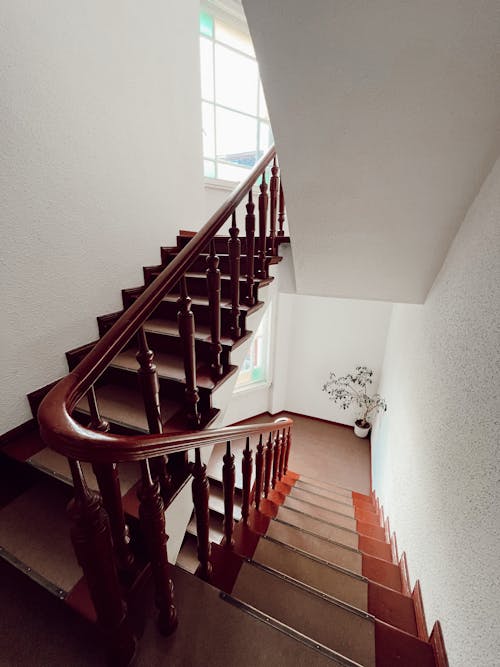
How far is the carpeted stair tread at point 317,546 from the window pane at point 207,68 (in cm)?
403

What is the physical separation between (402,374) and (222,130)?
10.7 ft

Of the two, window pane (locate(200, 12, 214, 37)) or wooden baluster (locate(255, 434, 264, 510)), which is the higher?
window pane (locate(200, 12, 214, 37))

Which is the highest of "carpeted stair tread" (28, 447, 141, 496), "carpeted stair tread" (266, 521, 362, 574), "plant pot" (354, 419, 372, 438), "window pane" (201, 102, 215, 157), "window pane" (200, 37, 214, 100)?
"window pane" (200, 37, 214, 100)

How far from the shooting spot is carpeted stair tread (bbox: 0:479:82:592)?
926 millimetres

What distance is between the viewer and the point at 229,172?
338 centimetres

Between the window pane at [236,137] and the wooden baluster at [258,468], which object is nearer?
the wooden baluster at [258,468]

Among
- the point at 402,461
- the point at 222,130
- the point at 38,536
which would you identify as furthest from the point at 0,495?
the point at 222,130

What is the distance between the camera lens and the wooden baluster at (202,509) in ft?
3.09

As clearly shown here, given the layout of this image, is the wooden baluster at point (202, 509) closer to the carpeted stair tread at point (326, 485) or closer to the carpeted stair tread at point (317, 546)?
the carpeted stair tread at point (317, 546)

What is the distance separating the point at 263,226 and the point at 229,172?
2215 millimetres

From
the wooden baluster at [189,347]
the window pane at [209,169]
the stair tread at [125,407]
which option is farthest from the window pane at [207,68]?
the stair tread at [125,407]

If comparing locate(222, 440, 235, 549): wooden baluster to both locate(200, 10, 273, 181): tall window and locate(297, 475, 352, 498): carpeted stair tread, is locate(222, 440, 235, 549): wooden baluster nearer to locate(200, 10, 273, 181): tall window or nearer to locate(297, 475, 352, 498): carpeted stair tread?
locate(297, 475, 352, 498): carpeted stair tread

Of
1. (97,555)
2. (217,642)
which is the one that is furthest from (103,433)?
(217,642)

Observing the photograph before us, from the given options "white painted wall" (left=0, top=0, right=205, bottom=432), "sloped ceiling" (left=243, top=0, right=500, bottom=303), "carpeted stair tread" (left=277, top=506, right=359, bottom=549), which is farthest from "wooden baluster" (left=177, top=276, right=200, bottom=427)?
"carpeted stair tread" (left=277, top=506, right=359, bottom=549)
